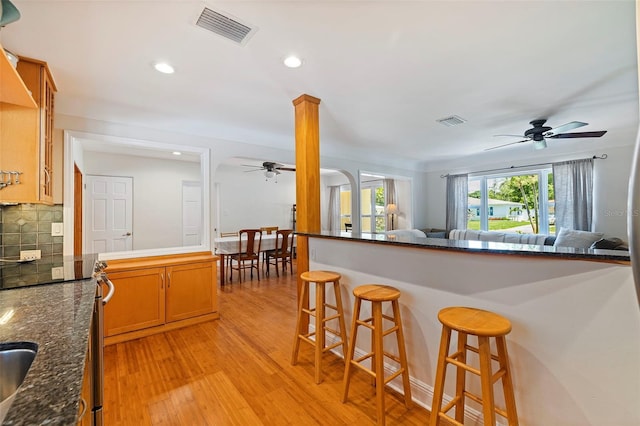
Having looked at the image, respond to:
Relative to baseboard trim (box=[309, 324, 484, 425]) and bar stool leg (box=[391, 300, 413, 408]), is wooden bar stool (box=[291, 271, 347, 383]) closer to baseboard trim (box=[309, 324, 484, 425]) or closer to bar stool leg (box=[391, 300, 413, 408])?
baseboard trim (box=[309, 324, 484, 425])

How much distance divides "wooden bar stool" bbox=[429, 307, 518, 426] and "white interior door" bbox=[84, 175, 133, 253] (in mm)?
5717

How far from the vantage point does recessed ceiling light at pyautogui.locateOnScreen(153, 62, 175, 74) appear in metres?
2.10

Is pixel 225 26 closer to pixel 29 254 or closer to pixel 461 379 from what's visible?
pixel 461 379

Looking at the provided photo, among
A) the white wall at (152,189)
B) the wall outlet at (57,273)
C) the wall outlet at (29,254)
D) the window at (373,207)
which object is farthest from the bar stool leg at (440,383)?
the window at (373,207)

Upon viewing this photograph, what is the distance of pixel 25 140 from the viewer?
6.38 ft

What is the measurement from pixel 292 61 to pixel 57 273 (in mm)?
2113

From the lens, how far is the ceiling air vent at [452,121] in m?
3.47

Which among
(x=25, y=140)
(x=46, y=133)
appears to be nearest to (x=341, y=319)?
(x=25, y=140)

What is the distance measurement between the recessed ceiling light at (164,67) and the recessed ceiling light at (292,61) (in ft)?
2.95

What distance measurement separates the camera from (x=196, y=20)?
1637 mm

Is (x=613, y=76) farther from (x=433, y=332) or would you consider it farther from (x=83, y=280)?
(x=83, y=280)

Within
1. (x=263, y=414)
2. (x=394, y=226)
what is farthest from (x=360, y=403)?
(x=394, y=226)

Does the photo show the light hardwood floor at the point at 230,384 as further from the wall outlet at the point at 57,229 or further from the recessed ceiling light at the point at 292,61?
the recessed ceiling light at the point at 292,61

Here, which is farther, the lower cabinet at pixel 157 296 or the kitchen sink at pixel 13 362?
the lower cabinet at pixel 157 296
